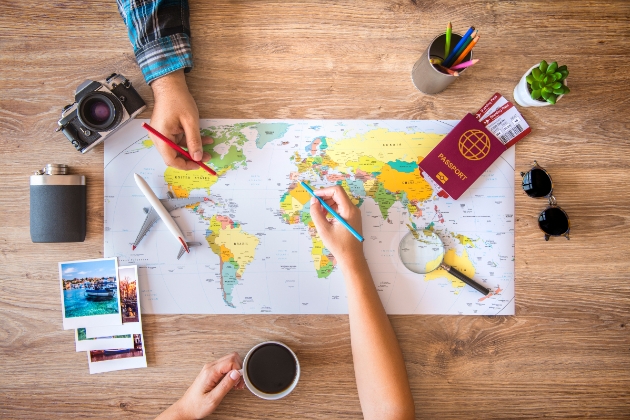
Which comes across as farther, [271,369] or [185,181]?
[185,181]

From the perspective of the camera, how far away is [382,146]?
1296 millimetres

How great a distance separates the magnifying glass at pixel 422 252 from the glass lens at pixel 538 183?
1.08 feet

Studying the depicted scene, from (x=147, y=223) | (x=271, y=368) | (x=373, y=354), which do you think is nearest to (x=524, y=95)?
(x=373, y=354)

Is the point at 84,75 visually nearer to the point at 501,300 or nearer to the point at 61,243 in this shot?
the point at 61,243

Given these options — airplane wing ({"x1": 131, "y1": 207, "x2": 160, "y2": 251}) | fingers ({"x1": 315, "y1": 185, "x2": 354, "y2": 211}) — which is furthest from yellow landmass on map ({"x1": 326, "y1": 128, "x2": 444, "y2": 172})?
airplane wing ({"x1": 131, "y1": 207, "x2": 160, "y2": 251})

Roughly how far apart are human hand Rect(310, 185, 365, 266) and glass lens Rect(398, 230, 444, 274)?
6.7 inches

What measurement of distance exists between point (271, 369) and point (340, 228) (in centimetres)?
47

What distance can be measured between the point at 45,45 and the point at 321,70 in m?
0.89

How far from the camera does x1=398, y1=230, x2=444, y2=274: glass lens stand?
4.23 feet

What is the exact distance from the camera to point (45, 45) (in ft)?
4.24

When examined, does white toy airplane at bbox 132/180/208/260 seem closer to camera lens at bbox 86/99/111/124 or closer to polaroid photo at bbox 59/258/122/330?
polaroid photo at bbox 59/258/122/330

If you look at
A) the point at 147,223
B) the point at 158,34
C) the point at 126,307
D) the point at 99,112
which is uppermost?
the point at 158,34

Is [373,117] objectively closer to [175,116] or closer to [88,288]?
[175,116]

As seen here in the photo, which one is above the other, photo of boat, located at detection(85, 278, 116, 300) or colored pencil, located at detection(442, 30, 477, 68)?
colored pencil, located at detection(442, 30, 477, 68)
